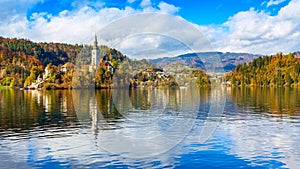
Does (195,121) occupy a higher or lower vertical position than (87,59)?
lower

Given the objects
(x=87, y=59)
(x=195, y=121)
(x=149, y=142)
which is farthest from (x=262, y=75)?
(x=149, y=142)

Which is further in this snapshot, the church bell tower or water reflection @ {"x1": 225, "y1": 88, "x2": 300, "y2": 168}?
the church bell tower

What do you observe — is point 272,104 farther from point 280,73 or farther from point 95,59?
point 280,73

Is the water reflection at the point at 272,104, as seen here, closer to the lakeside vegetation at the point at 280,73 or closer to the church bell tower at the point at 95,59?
the church bell tower at the point at 95,59

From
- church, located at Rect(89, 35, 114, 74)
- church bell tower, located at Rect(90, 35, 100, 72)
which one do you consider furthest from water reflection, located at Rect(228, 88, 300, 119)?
church bell tower, located at Rect(90, 35, 100, 72)

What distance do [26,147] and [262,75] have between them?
186 meters

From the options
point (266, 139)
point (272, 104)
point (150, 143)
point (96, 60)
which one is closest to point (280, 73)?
point (96, 60)

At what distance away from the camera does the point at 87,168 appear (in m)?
17.8

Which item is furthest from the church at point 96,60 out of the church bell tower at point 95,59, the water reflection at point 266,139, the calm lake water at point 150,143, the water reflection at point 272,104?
the water reflection at point 266,139

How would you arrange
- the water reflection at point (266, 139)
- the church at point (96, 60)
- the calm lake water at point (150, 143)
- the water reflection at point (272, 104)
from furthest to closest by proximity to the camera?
the church at point (96, 60) < the water reflection at point (272, 104) < the water reflection at point (266, 139) < the calm lake water at point (150, 143)

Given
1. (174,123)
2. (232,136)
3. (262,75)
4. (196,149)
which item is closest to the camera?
(196,149)

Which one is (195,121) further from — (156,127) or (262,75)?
(262,75)

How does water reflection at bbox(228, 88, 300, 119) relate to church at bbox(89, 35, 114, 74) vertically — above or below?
below

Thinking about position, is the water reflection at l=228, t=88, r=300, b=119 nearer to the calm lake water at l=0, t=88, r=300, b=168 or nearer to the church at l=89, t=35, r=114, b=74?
the calm lake water at l=0, t=88, r=300, b=168
